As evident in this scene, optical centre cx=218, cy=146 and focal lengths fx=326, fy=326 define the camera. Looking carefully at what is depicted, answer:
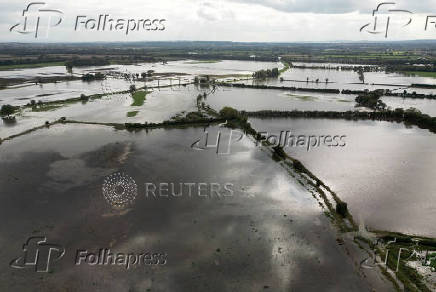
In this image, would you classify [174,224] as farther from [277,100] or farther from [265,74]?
[265,74]

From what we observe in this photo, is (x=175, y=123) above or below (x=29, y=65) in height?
below

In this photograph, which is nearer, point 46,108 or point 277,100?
point 46,108

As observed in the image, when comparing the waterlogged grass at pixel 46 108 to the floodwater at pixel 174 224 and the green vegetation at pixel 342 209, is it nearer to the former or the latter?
the floodwater at pixel 174 224

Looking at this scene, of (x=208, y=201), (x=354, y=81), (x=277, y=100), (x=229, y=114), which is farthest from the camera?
(x=354, y=81)

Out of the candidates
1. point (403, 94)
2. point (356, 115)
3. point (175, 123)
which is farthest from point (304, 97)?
point (175, 123)

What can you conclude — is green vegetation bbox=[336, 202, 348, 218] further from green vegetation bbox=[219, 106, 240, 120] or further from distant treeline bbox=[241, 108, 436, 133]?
distant treeline bbox=[241, 108, 436, 133]

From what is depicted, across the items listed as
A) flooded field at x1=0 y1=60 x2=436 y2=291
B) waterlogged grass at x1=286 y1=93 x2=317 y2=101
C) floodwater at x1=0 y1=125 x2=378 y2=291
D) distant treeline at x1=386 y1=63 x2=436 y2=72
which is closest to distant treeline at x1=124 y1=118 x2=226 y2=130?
flooded field at x1=0 y1=60 x2=436 y2=291

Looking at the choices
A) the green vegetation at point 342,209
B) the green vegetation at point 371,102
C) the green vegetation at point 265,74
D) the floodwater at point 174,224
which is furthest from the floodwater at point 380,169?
the green vegetation at point 265,74
